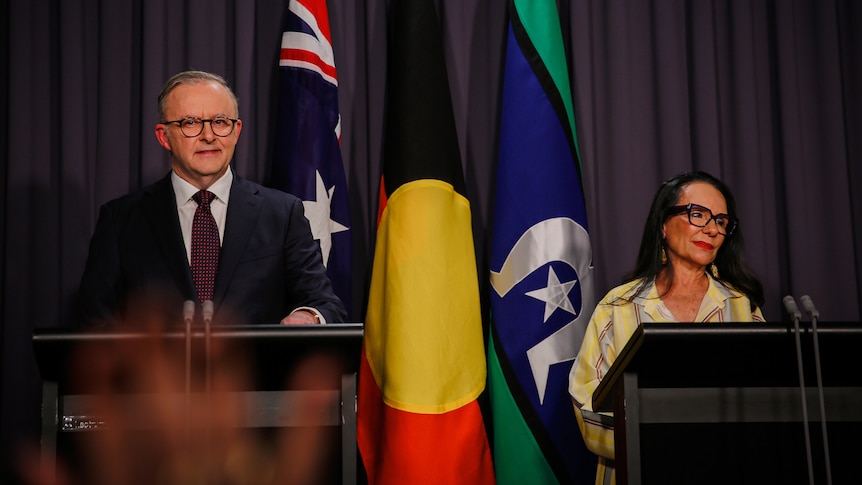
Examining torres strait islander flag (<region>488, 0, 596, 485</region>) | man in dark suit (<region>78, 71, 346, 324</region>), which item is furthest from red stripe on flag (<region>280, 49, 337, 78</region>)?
man in dark suit (<region>78, 71, 346, 324</region>)

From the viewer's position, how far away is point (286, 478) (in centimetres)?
206

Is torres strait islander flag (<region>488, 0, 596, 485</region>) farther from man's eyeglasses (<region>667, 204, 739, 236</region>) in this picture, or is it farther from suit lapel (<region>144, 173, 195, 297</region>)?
suit lapel (<region>144, 173, 195, 297</region>)

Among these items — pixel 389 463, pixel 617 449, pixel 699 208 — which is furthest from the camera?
pixel 389 463

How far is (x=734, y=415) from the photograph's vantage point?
212cm

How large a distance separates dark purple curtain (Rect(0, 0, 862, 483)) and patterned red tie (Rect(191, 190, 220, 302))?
3.45ft

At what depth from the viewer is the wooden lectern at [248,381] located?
6.58 feet

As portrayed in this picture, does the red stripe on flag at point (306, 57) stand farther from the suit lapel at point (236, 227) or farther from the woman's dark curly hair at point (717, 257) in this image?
the woman's dark curly hair at point (717, 257)

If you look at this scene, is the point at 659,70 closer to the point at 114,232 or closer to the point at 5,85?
the point at 114,232

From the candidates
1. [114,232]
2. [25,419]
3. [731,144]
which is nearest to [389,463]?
[114,232]

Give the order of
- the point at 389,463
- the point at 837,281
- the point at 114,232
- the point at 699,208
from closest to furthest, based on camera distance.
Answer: the point at 114,232
the point at 699,208
the point at 389,463
the point at 837,281

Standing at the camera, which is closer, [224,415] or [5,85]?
[224,415]

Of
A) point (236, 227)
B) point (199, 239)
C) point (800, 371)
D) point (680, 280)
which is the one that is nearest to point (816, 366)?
point (800, 371)

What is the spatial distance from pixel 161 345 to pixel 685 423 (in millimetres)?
1123

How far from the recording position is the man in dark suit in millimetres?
2820
